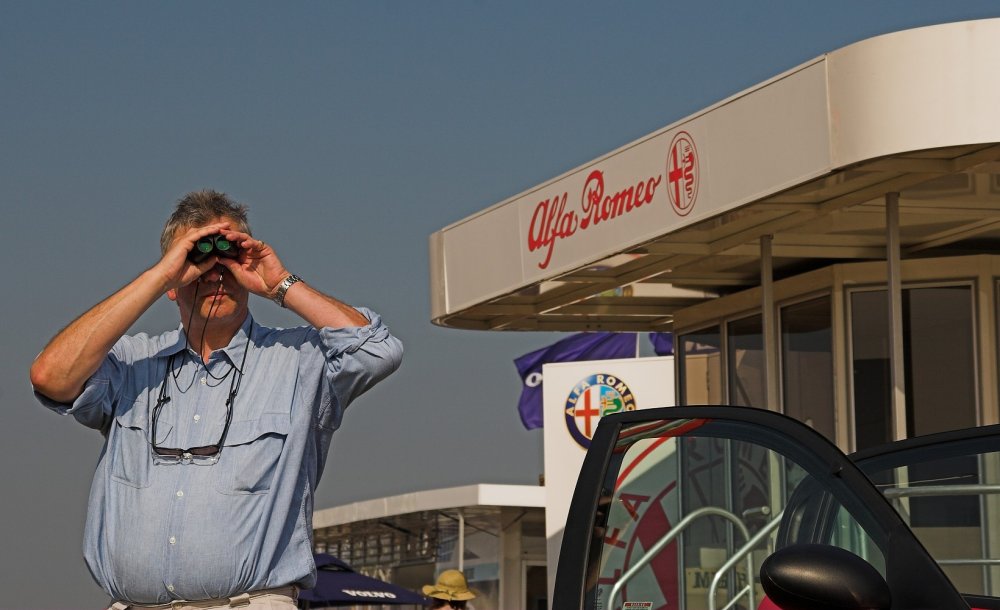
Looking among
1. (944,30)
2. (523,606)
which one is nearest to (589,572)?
(944,30)

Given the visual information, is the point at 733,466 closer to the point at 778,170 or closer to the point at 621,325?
the point at 778,170

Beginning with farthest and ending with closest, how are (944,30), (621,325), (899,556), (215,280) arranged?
(621,325)
(944,30)
(215,280)
(899,556)

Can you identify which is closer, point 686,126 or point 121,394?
point 121,394

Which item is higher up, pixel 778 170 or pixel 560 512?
pixel 778 170

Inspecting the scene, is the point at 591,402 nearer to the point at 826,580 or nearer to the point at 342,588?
the point at 342,588

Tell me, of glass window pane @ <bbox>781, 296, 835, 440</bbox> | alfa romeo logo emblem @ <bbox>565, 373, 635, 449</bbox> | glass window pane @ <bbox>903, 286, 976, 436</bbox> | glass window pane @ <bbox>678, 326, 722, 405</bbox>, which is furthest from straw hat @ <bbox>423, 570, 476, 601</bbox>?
alfa romeo logo emblem @ <bbox>565, 373, 635, 449</bbox>

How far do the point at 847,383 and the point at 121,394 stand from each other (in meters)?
8.43

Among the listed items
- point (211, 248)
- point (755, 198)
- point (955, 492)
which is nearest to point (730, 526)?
point (955, 492)

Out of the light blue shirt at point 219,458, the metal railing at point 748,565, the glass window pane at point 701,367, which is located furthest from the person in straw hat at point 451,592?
the metal railing at point 748,565

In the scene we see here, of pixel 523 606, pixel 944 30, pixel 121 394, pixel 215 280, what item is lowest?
pixel 523 606

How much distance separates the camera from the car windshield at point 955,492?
13.3 ft

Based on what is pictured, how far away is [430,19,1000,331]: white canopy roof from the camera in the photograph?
7.88m

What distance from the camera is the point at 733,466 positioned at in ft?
12.0

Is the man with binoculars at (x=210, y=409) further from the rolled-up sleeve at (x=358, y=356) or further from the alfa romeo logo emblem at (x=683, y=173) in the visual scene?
the alfa romeo logo emblem at (x=683, y=173)
